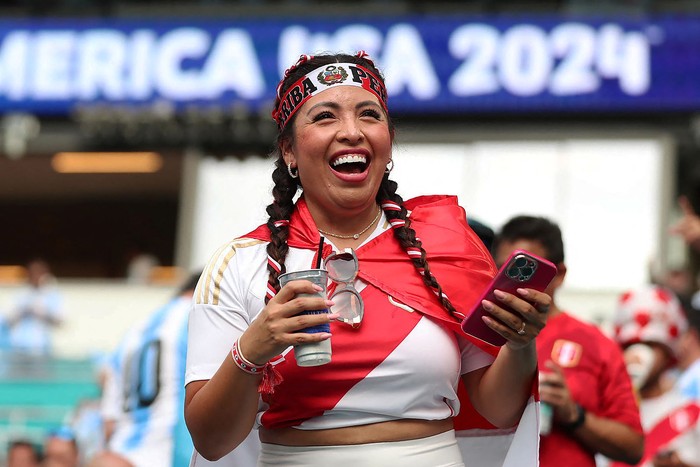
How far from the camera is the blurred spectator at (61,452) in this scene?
28.4 ft

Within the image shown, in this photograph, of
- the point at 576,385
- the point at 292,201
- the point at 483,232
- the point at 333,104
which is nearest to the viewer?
the point at 333,104

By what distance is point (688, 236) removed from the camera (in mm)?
5539

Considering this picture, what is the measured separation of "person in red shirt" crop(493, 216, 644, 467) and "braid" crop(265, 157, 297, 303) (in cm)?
147

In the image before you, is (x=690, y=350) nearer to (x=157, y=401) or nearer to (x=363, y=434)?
(x=157, y=401)

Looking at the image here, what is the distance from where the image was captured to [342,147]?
10.2 feet

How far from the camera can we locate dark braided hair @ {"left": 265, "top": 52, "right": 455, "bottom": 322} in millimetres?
3090

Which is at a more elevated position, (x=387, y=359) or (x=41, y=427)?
(x=387, y=359)

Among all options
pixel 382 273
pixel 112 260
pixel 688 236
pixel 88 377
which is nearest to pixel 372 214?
pixel 382 273

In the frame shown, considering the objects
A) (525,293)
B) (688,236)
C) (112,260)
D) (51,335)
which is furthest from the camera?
(112,260)

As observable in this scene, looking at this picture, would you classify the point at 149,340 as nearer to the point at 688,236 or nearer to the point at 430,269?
the point at 688,236

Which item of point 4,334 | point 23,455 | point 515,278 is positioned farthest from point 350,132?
point 4,334

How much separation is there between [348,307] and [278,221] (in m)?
0.37

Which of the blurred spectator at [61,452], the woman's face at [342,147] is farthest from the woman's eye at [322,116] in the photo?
the blurred spectator at [61,452]

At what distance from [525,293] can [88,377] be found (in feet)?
44.9
